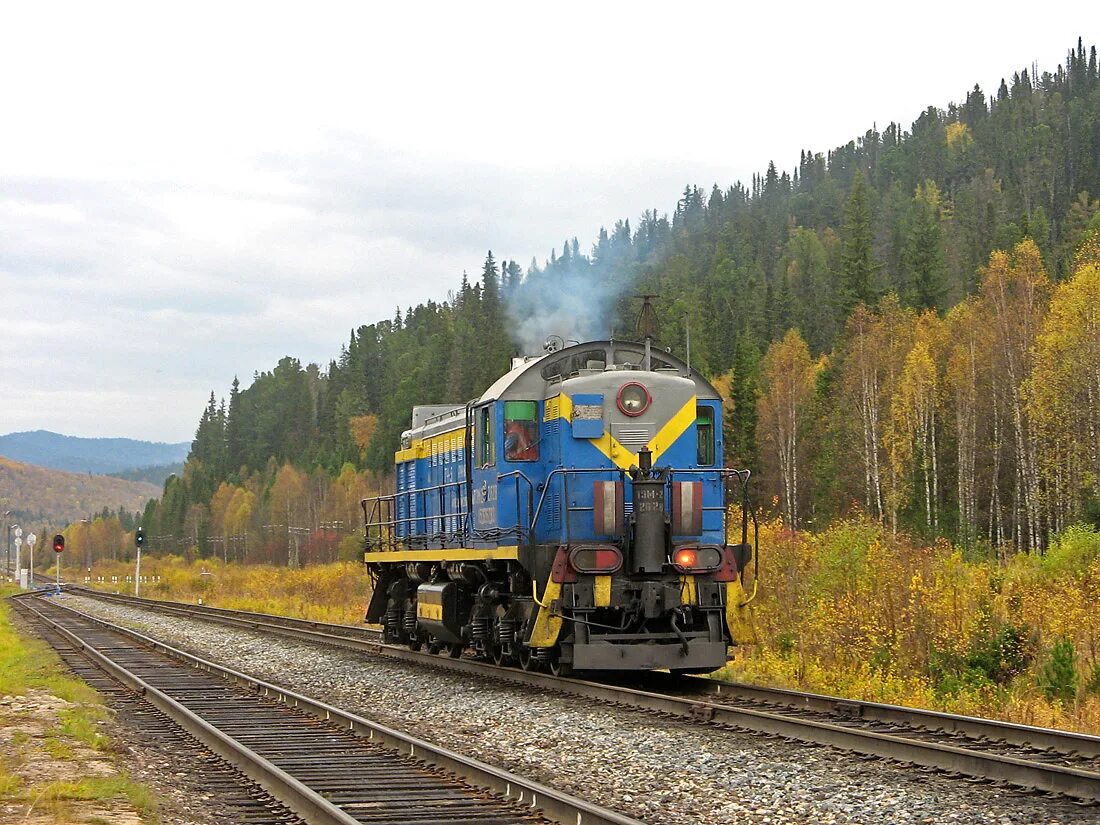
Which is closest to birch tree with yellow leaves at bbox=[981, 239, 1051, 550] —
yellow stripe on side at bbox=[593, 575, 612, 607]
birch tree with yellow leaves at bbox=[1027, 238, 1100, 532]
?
birch tree with yellow leaves at bbox=[1027, 238, 1100, 532]

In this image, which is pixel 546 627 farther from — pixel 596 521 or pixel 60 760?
pixel 60 760

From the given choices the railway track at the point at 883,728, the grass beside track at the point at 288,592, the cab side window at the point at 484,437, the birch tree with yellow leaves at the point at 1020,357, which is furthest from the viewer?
the birch tree with yellow leaves at the point at 1020,357

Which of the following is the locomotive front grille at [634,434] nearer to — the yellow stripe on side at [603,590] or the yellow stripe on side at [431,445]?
the yellow stripe on side at [603,590]

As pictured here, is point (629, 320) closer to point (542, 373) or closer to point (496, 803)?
point (542, 373)

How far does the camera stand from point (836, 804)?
854 cm

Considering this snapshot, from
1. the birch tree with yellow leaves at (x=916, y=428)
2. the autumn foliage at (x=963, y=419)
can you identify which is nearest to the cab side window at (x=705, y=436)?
the autumn foliage at (x=963, y=419)

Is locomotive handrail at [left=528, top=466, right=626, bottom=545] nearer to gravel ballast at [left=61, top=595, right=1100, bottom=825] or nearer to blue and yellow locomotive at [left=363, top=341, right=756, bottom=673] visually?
blue and yellow locomotive at [left=363, top=341, right=756, bottom=673]

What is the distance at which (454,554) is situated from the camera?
59.8ft

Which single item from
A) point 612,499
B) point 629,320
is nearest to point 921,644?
point 612,499

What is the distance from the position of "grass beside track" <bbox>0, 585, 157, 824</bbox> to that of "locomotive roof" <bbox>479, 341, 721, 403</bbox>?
648 centimetres

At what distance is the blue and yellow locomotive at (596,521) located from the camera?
50.3 ft

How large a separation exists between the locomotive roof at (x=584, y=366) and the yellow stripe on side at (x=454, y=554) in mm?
2065

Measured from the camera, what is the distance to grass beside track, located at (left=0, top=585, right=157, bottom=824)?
871 cm

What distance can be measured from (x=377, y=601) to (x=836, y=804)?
15.8 meters
